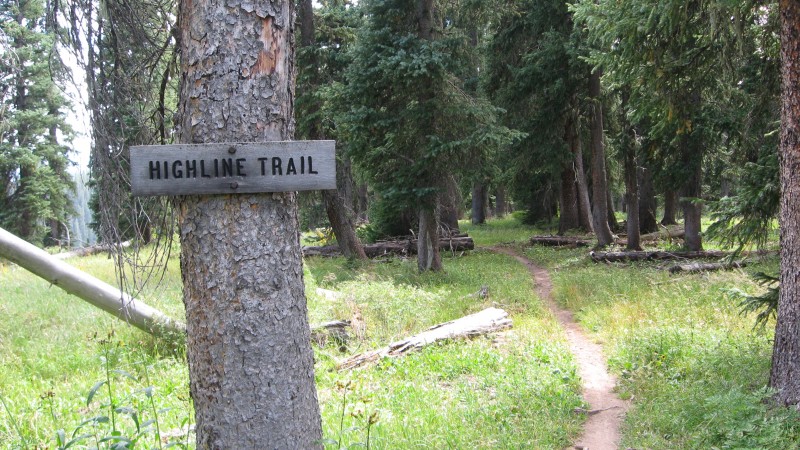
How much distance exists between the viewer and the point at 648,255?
16750mm

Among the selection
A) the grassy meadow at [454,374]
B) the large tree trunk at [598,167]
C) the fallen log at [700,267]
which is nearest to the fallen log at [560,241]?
the large tree trunk at [598,167]

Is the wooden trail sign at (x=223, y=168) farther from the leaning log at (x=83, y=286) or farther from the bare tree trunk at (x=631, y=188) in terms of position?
the bare tree trunk at (x=631, y=188)

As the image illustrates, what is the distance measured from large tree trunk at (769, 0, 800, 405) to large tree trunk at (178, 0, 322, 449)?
4.41 meters

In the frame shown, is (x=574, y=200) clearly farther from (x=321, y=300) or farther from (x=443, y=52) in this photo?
(x=321, y=300)

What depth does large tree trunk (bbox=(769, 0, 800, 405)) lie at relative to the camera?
16.7ft

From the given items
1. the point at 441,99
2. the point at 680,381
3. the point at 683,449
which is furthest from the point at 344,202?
the point at 683,449

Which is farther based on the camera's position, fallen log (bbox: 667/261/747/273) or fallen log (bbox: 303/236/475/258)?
fallen log (bbox: 303/236/475/258)

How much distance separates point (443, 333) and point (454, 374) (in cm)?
162

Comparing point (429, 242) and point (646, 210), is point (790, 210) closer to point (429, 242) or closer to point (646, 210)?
point (429, 242)

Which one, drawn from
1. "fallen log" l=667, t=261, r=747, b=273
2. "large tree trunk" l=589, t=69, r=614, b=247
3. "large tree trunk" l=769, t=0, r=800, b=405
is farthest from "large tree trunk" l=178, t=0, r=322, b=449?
"large tree trunk" l=589, t=69, r=614, b=247

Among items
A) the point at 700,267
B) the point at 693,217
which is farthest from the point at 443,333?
the point at 693,217

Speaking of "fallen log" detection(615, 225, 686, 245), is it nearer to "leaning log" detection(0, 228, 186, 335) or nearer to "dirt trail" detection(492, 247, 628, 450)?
"dirt trail" detection(492, 247, 628, 450)

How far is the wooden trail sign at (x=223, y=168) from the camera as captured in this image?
306 centimetres

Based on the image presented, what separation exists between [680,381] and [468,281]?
26.1 ft
